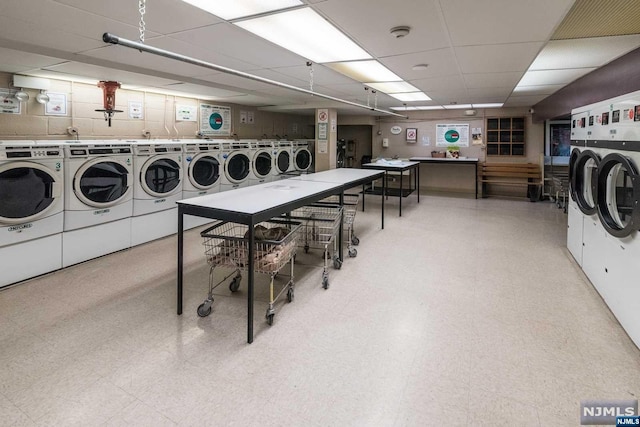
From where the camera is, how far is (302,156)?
7.99 metres

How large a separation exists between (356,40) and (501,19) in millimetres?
1126

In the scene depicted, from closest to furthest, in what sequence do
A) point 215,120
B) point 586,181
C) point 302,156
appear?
1. point 586,181
2. point 215,120
3. point 302,156

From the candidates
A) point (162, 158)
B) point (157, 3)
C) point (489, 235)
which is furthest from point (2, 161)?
point (489, 235)

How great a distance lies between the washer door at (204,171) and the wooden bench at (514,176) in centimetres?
665

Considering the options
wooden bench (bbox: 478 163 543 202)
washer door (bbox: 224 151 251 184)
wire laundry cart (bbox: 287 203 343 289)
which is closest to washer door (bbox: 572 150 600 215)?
wire laundry cart (bbox: 287 203 343 289)

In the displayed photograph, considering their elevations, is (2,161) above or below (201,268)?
above

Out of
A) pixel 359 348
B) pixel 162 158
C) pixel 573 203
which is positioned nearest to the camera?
pixel 359 348

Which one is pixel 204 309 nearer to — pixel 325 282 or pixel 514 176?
pixel 325 282

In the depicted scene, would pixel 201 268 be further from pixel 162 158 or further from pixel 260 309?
pixel 162 158

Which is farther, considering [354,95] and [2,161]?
[354,95]

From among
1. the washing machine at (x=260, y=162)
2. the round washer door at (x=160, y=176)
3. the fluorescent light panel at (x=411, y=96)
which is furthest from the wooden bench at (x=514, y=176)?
the round washer door at (x=160, y=176)

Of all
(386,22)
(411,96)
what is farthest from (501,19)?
(411,96)

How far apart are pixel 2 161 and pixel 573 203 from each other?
235 inches

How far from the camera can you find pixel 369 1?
7.12ft
